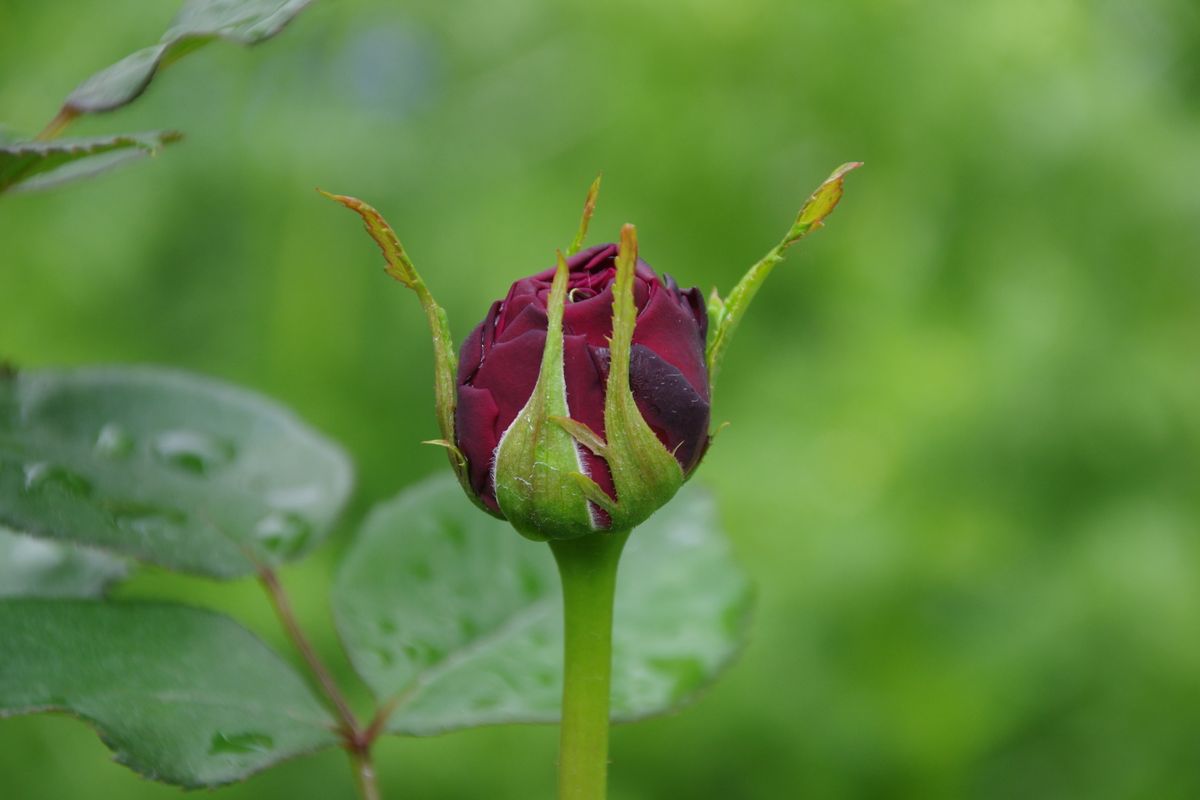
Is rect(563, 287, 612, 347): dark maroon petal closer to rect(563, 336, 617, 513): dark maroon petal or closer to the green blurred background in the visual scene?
rect(563, 336, 617, 513): dark maroon petal

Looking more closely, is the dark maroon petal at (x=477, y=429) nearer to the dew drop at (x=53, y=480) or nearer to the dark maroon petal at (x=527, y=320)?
the dark maroon petal at (x=527, y=320)

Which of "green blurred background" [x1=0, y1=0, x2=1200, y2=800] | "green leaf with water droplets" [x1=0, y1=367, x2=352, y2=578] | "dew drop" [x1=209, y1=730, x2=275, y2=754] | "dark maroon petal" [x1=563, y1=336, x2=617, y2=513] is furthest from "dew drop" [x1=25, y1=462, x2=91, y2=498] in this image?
"green blurred background" [x1=0, y1=0, x2=1200, y2=800]

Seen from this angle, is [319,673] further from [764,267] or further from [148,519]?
[764,267]

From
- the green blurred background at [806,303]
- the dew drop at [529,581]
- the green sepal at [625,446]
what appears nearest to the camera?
the green sepal at [625,446]

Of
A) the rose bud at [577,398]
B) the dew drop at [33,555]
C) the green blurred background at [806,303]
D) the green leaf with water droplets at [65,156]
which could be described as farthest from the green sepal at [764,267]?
the green blurred background at [806,303]

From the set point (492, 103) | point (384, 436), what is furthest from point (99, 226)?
point (492, 103)

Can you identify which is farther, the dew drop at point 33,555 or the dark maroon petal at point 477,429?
the dew drop at point 33,555

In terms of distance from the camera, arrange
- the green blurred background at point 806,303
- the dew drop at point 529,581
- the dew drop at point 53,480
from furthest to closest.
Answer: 1. the green blurred background at point 806,303
2. the dew drop at point 529,581
3. the dew drop at point 53,480
